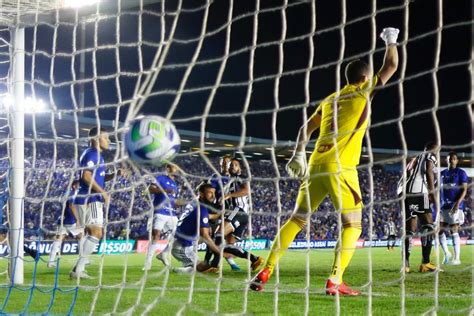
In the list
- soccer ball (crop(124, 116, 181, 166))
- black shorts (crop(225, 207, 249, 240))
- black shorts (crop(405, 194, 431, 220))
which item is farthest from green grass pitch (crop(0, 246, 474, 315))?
black shorts (crop(225, 207, 249, 240))

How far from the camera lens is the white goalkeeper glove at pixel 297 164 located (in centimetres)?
424

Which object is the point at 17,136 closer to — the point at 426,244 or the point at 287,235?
the point at 287,235

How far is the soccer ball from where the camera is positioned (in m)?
3.45

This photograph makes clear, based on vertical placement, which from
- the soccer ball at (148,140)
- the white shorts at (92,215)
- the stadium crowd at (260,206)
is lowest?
the stadium crowd at (260,206)

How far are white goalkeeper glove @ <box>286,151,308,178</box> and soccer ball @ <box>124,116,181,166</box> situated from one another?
99cm

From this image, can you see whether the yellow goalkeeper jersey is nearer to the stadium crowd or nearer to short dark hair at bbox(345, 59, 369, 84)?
short dark hair at bbox(345, 59, 369, 84)

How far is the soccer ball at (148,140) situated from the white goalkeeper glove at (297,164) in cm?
99

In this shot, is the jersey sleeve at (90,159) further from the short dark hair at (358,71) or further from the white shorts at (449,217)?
the white shorts at (449,217)

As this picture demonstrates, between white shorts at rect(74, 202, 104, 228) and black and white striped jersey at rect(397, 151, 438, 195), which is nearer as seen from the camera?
white shorts at rect(74, 202, 104, 228)

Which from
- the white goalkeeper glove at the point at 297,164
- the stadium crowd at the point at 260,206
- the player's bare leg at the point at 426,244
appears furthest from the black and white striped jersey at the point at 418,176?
the stadium crowd at the point at 260,206

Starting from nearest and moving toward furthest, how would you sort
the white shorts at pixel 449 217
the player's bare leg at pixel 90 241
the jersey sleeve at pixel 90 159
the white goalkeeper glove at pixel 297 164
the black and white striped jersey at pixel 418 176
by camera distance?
the white goalkeeper glove at pixel 297 164
the jersey sleeve at pixel 90 159
the player's bare leg at pixel 90 241
the black and white striped jersey at pixel 418 176
the white shorts at pixel 449 217

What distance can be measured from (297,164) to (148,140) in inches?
46.5

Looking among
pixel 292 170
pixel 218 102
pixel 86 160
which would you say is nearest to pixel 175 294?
pixel 292 170

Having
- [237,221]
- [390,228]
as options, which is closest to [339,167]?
[237,221]
